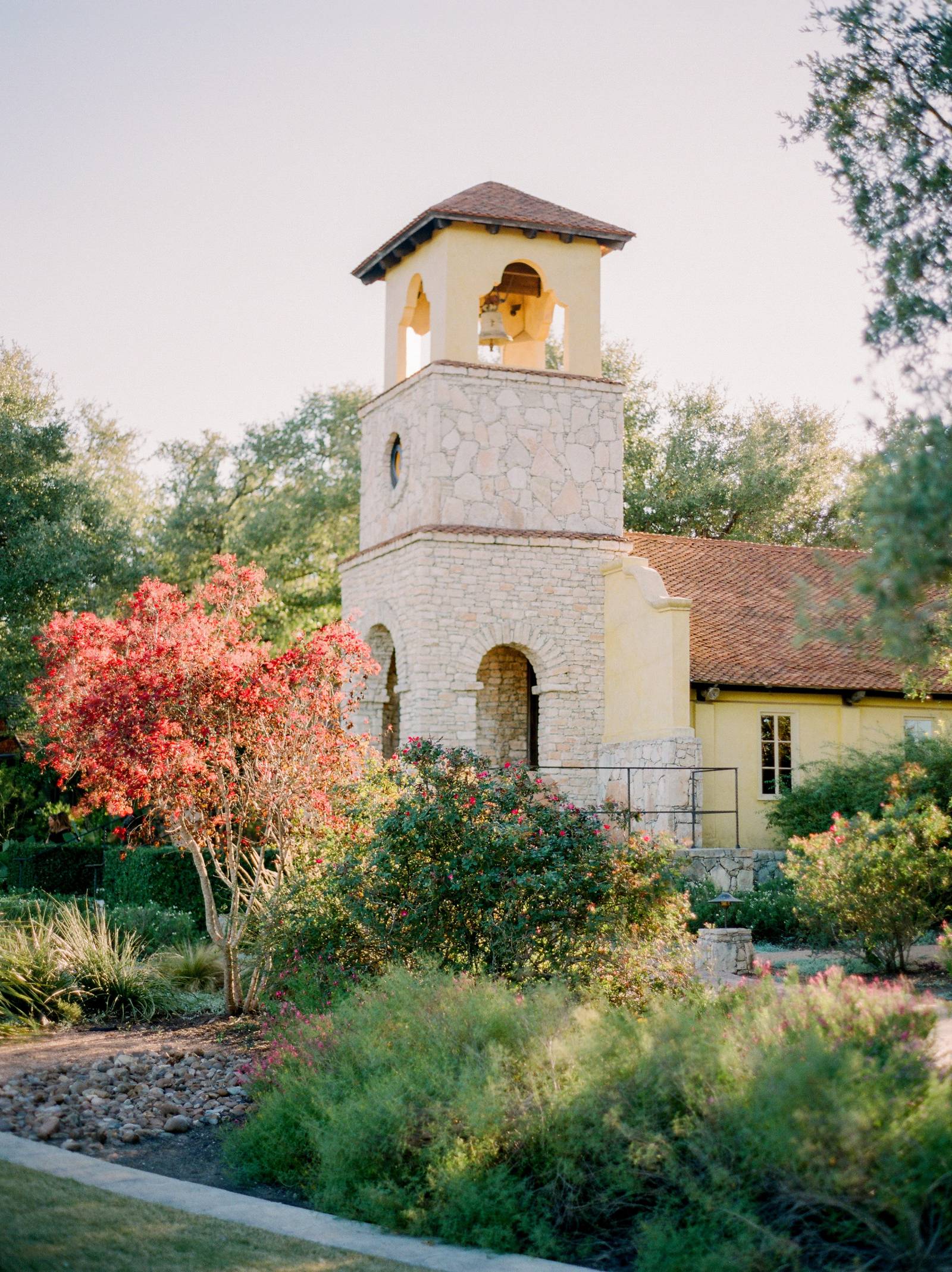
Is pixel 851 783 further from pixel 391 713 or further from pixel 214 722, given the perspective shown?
pixel 214 722

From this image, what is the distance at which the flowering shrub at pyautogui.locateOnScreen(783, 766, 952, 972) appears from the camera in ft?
40.0

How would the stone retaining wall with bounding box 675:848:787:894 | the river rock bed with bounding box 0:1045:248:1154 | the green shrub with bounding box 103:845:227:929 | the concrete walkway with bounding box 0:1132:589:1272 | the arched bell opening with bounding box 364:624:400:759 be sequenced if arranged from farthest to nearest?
the arched bell opening with bounding box 364:624:400:759
the stone retaining wall with bounding box 675:848:787:894
the green shrub with bounding box 103:845:227:929
the river rock bed with bounding box 0:1045:248:1154
the concrete walkway with bounding box 0:1132:589:1272

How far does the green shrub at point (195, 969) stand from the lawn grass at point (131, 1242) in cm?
652

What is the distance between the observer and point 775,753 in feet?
68.9

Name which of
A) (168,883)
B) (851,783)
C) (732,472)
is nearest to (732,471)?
(732,472)

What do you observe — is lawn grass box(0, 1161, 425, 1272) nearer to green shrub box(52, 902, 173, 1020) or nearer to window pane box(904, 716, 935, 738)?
green shrub box(52, 902, 173, 1020)

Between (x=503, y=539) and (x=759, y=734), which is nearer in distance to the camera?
(x=503, y=539)

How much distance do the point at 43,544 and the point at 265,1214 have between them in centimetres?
2079

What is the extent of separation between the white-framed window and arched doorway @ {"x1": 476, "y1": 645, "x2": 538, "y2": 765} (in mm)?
4048

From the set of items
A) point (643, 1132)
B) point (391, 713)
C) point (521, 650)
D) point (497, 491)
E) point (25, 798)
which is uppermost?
point (497, 491)

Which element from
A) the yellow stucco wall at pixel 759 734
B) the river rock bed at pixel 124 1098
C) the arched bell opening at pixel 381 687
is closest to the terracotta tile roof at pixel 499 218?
the arched bell opening at pixel 381 687

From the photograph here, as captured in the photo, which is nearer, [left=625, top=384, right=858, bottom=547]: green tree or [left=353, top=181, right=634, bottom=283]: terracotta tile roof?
[left=353, top=181, right=634, bottom=283]: terracotta tile roof

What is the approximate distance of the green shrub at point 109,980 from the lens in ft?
36.9

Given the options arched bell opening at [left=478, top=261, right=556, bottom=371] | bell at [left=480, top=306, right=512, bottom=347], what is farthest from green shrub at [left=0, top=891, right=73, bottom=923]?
arched bell opening at [left=478, top=261, right=556, bottom=371]
